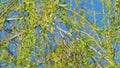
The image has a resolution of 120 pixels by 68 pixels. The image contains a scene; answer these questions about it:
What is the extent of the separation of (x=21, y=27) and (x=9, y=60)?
31 centimetres

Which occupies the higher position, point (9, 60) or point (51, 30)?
point (51, 30)

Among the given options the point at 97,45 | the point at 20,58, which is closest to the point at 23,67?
the point at 20,58

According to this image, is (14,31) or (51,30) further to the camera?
(14,31)

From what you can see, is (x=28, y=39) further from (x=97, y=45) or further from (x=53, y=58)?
(x=97, y=45)

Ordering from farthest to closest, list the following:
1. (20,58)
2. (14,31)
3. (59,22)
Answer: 1. (14,31)
2. (59,22)
3. (20,58)

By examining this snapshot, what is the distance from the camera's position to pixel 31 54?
12.2 ft

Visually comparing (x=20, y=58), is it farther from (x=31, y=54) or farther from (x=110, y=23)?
(x=110, y=23)

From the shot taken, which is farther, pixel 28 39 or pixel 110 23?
pixel 110 23

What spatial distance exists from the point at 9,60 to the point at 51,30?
578 mm

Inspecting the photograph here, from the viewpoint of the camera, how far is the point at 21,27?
412cm

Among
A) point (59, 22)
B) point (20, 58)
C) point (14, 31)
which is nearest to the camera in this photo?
point (20, 58)

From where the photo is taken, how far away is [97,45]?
3838 millimetres

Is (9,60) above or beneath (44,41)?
beneath

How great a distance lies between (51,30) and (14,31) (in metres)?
0.69
